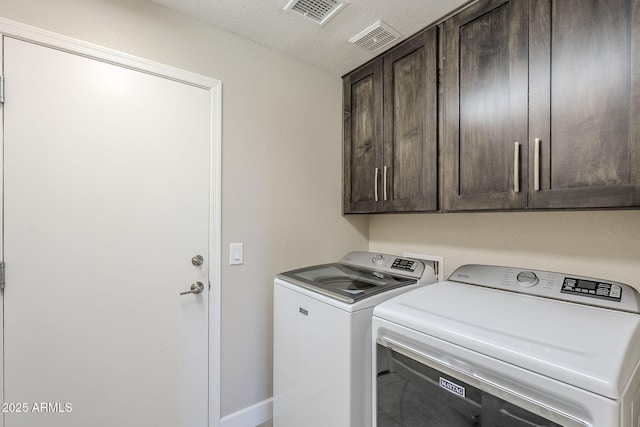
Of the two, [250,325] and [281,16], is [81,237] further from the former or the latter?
[281,16]

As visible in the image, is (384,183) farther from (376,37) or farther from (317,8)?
(317,8)

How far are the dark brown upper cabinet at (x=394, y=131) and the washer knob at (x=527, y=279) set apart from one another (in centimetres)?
50

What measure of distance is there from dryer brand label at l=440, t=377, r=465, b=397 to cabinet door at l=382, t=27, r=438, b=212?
2.86 feet

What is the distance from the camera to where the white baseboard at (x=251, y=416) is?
5.62ft

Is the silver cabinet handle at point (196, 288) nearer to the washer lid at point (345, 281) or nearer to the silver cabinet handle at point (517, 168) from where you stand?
the washer lid at point (345, 281)

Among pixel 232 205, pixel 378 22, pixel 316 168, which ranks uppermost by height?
pixel 378 22

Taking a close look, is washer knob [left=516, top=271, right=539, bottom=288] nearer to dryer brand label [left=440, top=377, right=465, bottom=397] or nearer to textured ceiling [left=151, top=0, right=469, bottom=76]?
dryer brand label [left=440, top=377, right=465, bottom=397]

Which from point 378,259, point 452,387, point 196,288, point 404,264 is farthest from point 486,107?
point 196,288

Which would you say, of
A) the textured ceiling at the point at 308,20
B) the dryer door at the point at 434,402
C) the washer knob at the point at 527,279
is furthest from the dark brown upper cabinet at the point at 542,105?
the dryer door at the point at 434,402

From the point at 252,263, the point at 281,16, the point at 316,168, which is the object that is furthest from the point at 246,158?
the point at 281,16

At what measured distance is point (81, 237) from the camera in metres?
1.31

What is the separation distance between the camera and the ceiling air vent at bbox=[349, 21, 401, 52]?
5.21 feet

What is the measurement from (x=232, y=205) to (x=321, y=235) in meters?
0.69

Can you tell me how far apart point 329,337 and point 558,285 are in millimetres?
972
